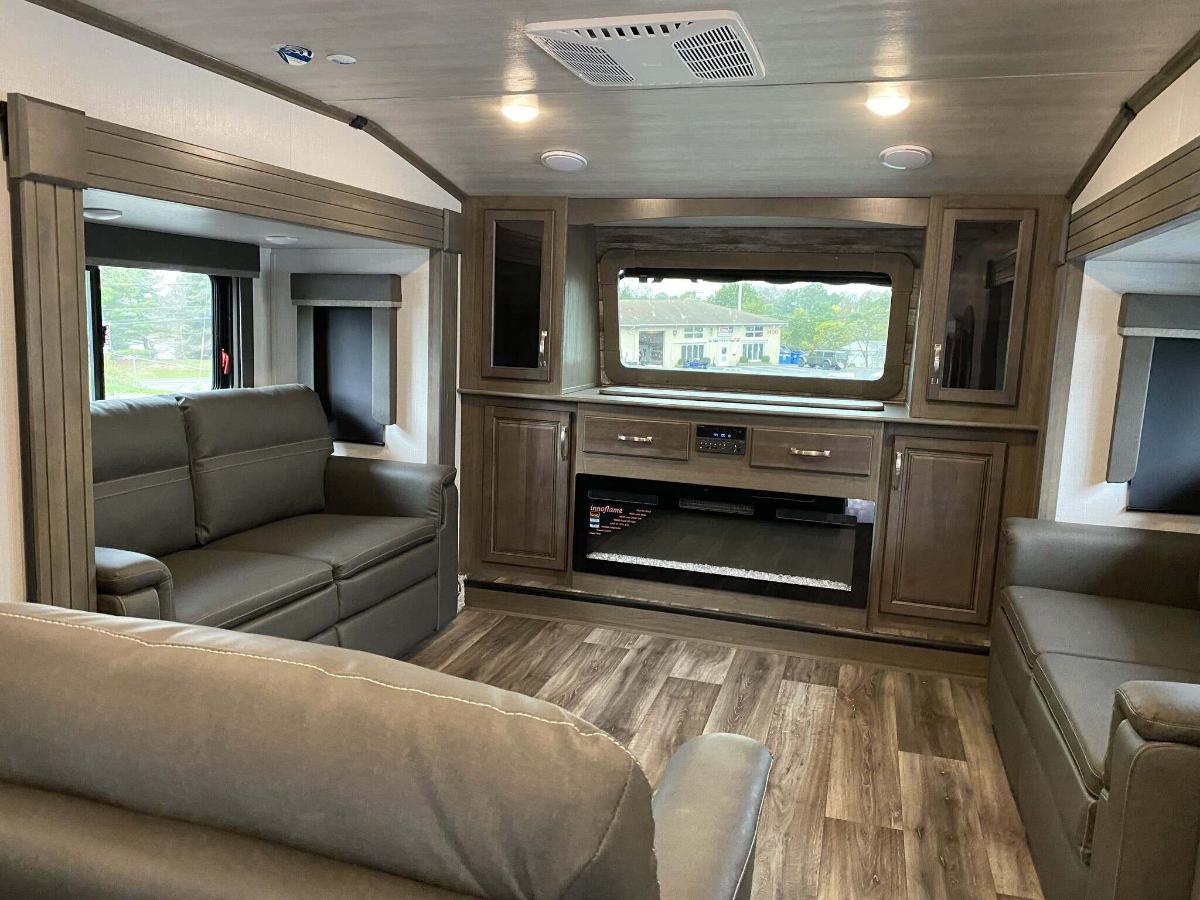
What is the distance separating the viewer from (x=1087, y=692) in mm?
2309

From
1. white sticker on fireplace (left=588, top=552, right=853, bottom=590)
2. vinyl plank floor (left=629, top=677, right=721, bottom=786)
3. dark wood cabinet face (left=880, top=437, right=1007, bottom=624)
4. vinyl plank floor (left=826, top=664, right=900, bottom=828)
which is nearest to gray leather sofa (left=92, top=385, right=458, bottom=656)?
white sticker on fireplace (left=588, top=552, right=853, bottom=590)

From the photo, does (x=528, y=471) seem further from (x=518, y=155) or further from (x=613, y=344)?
(x=518, y=155)

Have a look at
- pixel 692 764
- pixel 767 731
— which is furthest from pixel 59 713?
pixel 767 731

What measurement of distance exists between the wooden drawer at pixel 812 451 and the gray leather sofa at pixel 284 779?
125 inches

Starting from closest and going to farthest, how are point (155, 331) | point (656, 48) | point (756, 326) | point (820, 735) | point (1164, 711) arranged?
point (1164, 711) → point (656, 48) → point (820, 735) → point (155, 331) → point (756, 326)

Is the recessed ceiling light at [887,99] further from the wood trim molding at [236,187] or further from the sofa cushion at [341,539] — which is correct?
the sofa cushion at [341,539]

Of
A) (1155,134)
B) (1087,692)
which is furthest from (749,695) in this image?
(1155,134)

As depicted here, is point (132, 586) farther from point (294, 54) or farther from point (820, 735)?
point (820, 735)

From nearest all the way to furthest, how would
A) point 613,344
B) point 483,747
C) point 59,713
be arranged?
point 483,747 → point 59,713 → point 613,344

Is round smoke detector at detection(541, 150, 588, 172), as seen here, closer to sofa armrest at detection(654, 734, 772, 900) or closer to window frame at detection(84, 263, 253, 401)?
window frame at detection(84, 263, 253, 401)

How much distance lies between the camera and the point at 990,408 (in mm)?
3736

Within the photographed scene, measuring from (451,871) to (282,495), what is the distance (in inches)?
128

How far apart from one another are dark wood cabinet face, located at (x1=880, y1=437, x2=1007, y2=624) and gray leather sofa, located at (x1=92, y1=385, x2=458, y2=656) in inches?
78.8

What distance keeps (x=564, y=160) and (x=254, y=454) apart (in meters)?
1.78
